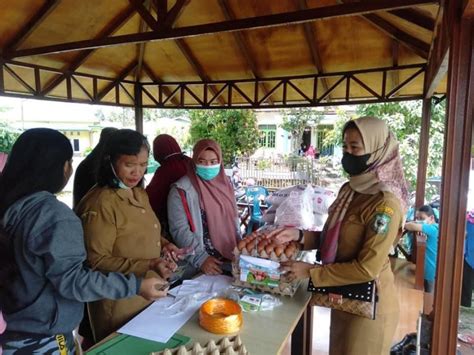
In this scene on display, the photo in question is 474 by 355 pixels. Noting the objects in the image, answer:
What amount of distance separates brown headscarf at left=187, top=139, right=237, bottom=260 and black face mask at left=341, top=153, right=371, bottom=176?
0.83 meters

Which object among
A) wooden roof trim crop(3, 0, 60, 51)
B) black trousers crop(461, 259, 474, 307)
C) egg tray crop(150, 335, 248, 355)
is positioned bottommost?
black trousers crop(461, 259, 474, 307)

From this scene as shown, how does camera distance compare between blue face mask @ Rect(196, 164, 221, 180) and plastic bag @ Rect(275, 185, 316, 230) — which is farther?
plastic bag @ Rect(275, 185, 316, 230)

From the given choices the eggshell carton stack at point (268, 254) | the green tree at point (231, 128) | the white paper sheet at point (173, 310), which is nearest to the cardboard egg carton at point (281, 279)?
the eggshell carton stack at point (268, 254)

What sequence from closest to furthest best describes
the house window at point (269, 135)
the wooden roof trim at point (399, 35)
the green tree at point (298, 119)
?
the wooden roof trim at point (399, 35)
the green tree at point (298, 119)
the house window at point (269, 135)

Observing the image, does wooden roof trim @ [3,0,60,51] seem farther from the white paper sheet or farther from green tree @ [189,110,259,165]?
green tree @ [189,110,259,165]

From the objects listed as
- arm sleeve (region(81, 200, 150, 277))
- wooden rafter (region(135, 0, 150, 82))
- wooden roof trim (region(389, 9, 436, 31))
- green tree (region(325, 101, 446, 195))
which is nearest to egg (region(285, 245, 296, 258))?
arm sleeve (region(81, 200, 150, 277))

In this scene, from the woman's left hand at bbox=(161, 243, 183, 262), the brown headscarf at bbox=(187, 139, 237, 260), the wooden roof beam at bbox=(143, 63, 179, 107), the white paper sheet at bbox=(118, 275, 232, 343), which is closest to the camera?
the white paper sheet at bbox=(118, 275, 232, 343)

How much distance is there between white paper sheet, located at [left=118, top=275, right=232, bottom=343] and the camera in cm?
125

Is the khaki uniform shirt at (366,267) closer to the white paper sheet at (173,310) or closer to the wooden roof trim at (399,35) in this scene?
the white paper sheet at (173,310)

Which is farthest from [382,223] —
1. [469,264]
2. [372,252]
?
[469,264]

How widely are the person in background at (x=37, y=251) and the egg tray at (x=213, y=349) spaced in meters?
0.31

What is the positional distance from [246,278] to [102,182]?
79cm

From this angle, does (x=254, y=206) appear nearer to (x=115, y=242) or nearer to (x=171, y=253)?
(x=171, y=253)

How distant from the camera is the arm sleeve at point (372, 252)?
4.43 ft
